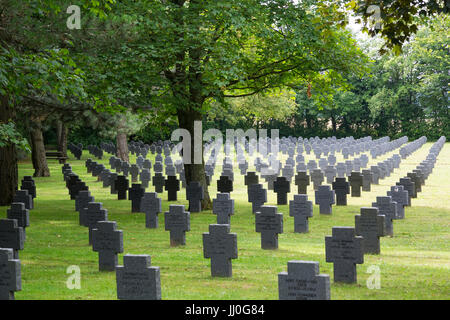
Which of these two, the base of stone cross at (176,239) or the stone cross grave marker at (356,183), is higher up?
the stone cross grave marker at (356,183)

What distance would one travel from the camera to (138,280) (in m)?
8.01

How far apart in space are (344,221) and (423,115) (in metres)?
65.3

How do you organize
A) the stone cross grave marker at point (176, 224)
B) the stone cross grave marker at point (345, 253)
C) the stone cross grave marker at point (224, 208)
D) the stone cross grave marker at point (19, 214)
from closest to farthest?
the stone cross grave marker at point (345, 253), the stone cross grave marker at point (176, 224), the stone cross grave marker at point (19, 214), the stone cross grave marker at point (224, 208)

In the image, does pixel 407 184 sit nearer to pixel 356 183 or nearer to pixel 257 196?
pixel 356 183

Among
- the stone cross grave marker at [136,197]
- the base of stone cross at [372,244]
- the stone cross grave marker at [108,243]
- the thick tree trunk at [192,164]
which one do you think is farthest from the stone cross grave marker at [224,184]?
the stone cross grave marker at [108,243]

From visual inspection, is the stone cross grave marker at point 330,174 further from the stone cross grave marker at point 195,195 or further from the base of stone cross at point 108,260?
the base of stone cross at point 108,260

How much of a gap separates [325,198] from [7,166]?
10.1m

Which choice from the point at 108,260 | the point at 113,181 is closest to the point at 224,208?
the point at 108,260

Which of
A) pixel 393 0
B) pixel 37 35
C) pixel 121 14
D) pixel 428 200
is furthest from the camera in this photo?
pixel 428 200

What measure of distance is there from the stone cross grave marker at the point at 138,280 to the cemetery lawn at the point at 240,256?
0.68m

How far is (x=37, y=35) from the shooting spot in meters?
15.1

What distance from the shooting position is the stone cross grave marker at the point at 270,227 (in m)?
12.8

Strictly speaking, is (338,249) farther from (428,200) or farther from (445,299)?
(428,200)

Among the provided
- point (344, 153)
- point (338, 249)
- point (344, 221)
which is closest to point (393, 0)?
point (338, 249)
